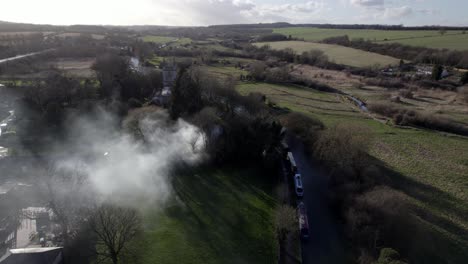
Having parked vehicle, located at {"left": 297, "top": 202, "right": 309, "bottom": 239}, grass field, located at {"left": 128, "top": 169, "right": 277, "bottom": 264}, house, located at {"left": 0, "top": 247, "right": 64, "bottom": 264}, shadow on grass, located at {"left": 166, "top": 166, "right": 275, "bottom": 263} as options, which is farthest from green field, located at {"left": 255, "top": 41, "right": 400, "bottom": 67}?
house, located at {"left": 0, "top": 247, "right": 64, "bottom": 264}

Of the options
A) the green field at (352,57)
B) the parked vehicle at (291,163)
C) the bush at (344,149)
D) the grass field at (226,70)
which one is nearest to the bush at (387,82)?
the green field at (352,57)

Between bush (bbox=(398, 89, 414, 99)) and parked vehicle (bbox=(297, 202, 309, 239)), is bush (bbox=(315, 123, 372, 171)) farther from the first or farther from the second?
bush (bbox=(398, 89, 414, 99))

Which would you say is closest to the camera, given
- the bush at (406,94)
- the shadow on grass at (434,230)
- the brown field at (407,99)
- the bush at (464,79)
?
the shadow on grass at (434,230)

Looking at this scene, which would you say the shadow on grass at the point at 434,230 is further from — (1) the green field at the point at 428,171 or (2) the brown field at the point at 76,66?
(2) the brown field at the point at 76,66

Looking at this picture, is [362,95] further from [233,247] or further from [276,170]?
[233,247]

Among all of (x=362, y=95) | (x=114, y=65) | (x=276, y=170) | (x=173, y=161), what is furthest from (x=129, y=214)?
(x=362, y=95)
